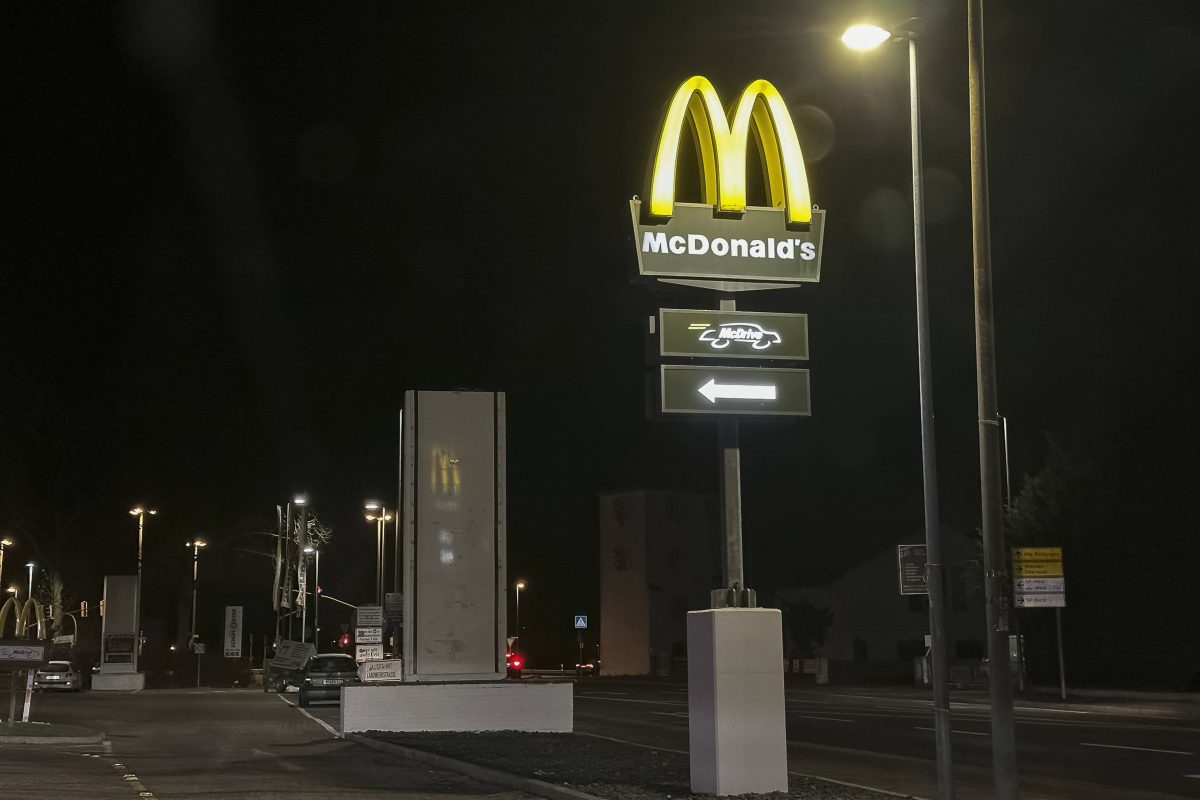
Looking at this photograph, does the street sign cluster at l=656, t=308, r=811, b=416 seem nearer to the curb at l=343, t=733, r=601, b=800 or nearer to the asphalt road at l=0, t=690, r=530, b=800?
the curb at l=343, t=733, r=601, b=800

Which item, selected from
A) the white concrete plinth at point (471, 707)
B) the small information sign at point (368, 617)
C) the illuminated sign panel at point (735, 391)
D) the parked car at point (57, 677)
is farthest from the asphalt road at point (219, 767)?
the parked car at point (57, 677)

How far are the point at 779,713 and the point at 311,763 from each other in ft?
26.7

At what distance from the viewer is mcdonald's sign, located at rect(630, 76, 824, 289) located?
44.7 ft

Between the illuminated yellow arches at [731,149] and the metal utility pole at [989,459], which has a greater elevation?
the illuminated yellow arches at [731,149]

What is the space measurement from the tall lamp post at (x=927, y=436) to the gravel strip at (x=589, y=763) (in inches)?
56.1

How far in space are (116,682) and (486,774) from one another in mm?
39410

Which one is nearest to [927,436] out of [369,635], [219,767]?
[219,767]

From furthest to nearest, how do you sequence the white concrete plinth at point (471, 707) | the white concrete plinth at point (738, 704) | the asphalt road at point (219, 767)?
the white concrete plinth at point (471, 707), the asphalt road at point (219, 767), the white concrete plinth at point (738, 704)

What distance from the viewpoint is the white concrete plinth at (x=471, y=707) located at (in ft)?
72.9

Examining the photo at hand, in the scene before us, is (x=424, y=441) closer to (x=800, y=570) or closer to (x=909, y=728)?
(x=909, y=728)

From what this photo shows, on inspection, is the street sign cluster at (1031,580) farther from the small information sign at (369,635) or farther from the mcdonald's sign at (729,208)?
the small information sign at (369,635)

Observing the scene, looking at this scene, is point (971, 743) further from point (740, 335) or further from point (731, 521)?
point (740, 335)

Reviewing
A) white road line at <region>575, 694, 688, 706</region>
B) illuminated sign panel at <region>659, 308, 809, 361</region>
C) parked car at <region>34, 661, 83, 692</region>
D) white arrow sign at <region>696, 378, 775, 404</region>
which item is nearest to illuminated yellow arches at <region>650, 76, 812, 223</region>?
illuminated sign panel at <region>659, 308, 809, 361</region>

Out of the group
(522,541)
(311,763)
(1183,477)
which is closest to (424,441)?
(311,763)
